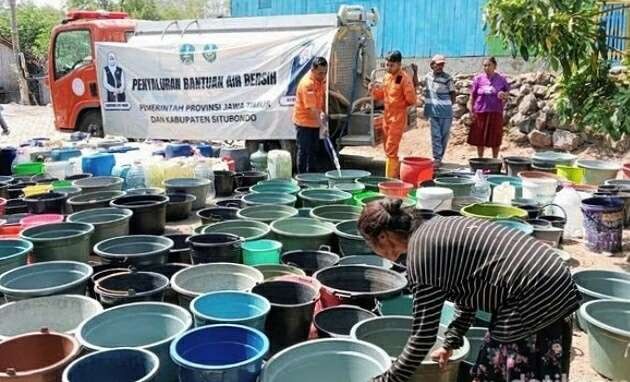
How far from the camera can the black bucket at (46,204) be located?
17.5 ft

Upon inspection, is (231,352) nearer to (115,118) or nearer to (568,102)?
A: (568,102)

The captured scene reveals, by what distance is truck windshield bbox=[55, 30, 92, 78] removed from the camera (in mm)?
9844

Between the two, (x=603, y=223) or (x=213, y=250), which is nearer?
(x=213, y=250)

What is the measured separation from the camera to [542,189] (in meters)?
5.65

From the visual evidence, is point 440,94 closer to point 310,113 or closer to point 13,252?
point 310,113

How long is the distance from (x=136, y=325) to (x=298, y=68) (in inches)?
208

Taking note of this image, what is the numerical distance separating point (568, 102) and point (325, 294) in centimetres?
259

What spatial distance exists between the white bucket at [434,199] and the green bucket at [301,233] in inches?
38.6

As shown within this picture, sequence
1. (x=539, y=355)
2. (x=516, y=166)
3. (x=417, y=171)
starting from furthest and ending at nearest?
1. (x=516, y=166)
2. (x=417, y=171)
3. (x=539, y=355)

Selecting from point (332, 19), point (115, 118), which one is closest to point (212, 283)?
point (332, 19)

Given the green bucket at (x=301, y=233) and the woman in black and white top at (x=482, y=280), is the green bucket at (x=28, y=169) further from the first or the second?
the woman in black and white top at (x=482, y=280)

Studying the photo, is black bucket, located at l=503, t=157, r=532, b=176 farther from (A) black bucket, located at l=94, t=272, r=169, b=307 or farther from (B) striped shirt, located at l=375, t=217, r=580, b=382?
(B) striped shirt, located at l=375, t=217, r=580, b=382

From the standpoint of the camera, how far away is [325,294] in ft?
11.2

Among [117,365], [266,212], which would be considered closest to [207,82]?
[266,212]
